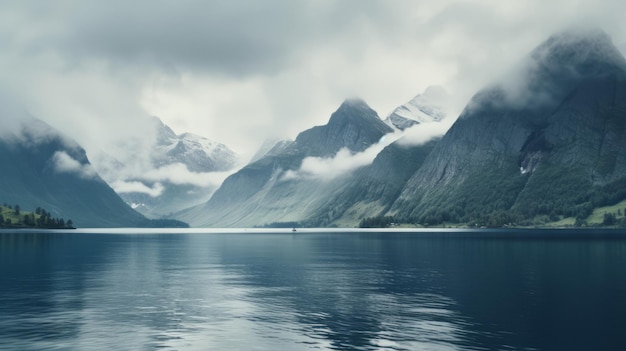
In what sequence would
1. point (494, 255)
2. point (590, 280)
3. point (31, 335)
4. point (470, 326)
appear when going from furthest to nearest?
point (494, 255), point (590, 280), point (470, 326), point (31, 335)

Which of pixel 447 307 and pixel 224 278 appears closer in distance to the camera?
pixel 447 307

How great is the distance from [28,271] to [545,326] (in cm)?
9584

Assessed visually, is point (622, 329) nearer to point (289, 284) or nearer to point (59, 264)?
point (289, 284)

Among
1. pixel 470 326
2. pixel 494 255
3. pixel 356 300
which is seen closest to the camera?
pixel 470 326

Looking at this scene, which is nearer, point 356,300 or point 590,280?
point 356,300

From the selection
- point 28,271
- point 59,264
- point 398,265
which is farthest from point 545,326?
point 59,264

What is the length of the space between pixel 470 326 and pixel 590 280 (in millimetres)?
44844

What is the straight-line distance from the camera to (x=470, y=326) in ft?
188

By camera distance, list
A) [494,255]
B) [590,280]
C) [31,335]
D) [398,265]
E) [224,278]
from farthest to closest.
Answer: [494,255] → [398,265] → [224,278] → [590,280] → [31,335]

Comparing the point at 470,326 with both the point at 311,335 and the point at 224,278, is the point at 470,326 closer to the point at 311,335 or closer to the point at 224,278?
the point at 311,335

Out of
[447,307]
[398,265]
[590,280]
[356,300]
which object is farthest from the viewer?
[398,265]

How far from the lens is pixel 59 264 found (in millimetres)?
128250

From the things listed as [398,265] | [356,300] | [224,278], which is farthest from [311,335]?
[398,265]

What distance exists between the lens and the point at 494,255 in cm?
14938
